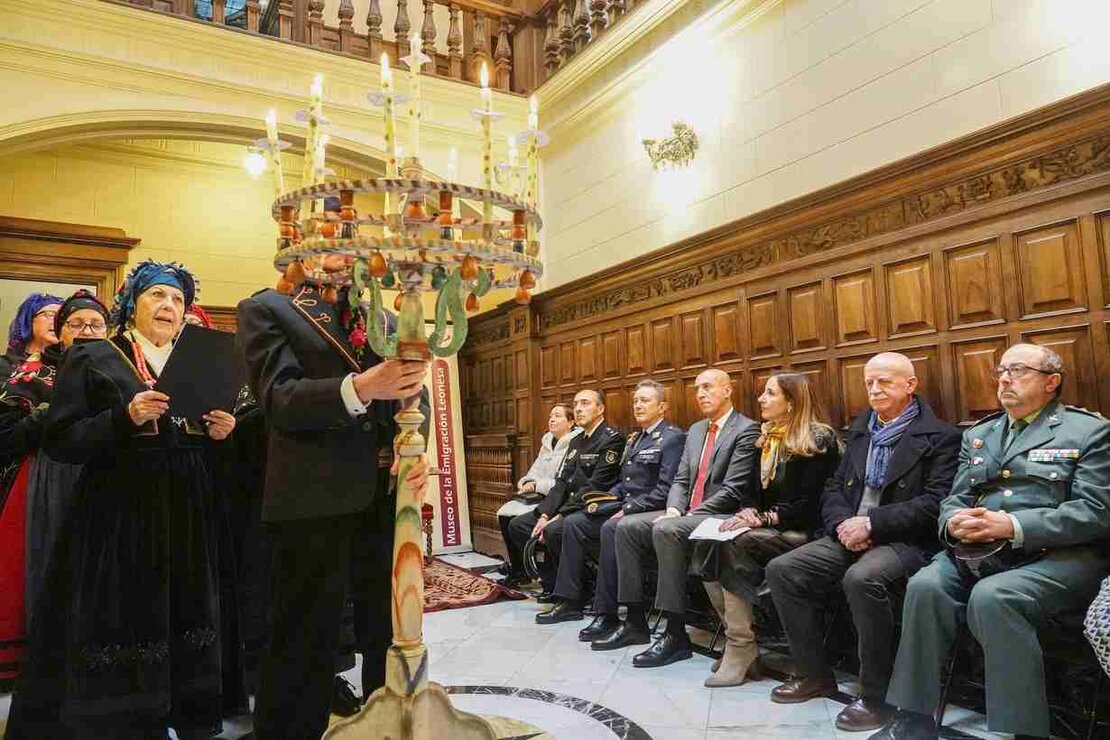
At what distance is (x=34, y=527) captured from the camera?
2666 millimetres

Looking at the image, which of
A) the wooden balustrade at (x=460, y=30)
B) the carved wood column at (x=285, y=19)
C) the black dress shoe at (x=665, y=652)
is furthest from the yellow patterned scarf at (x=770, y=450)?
the carved wood column at (x=285, y=19)

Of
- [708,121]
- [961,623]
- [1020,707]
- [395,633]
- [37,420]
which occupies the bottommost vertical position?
[1020,707]

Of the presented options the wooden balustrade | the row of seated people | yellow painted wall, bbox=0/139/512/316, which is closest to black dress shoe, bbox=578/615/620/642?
the row of seated people

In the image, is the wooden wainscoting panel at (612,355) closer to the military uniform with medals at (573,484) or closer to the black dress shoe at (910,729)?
the military uniform with medals at (573,484)

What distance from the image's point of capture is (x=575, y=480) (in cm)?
443

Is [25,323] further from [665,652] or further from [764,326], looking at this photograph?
[764,326]

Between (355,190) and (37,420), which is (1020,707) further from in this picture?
(37,420)

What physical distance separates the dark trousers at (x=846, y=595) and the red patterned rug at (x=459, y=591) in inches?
81.5

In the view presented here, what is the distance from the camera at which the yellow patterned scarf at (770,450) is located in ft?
11.0

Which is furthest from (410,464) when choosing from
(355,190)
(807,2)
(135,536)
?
(807,2)

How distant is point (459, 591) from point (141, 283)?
120 inches

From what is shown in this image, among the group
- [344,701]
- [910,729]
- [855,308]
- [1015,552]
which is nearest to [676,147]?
[855,308]

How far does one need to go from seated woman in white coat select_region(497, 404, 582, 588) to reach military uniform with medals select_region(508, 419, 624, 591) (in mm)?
169

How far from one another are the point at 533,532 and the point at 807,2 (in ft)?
11.4
